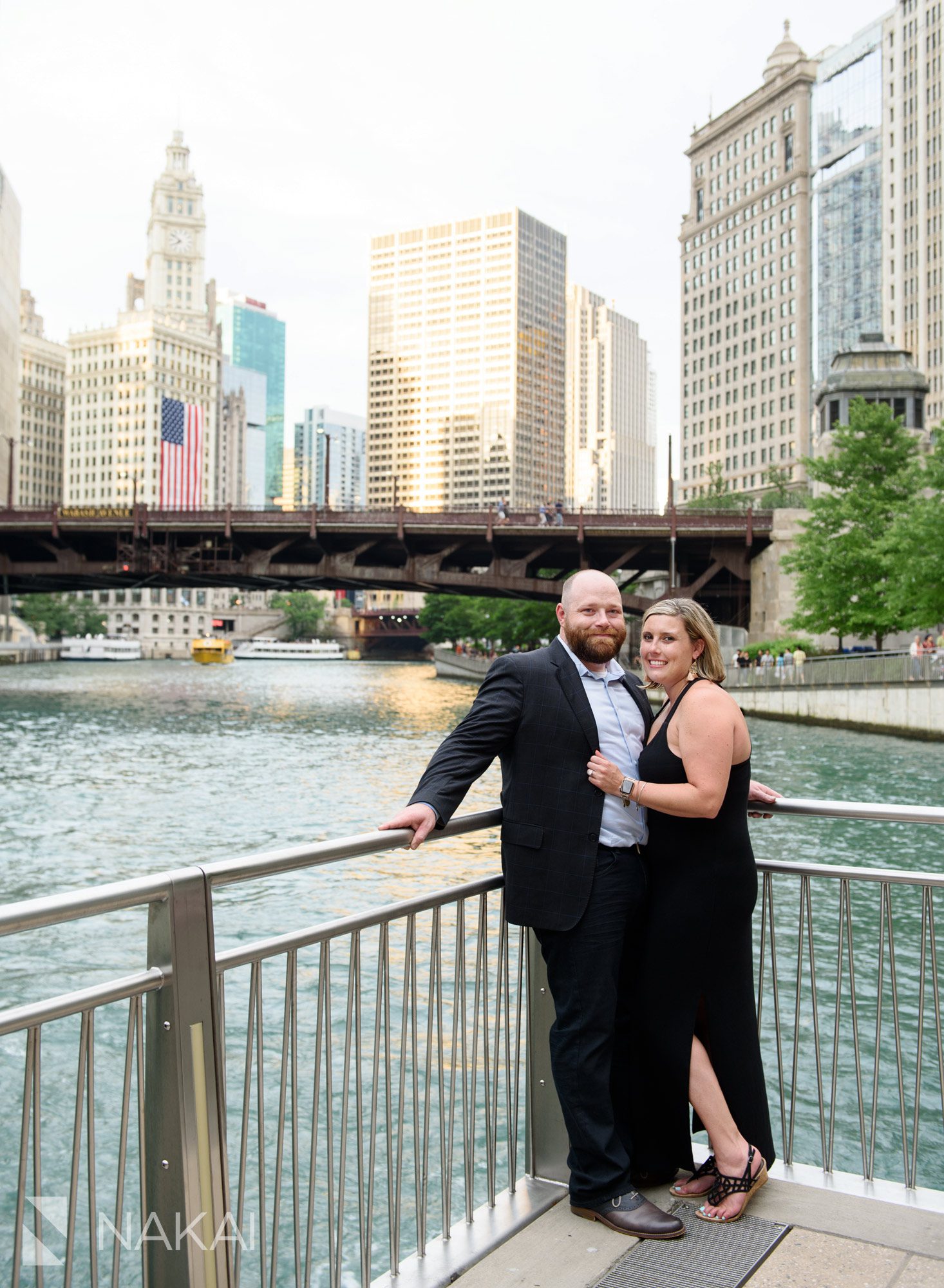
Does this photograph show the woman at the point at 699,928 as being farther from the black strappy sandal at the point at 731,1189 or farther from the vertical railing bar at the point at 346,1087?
the vertical railing bar at the point at 346,1087

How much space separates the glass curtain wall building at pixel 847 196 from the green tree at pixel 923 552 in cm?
8810

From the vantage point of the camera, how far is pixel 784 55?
479 ft

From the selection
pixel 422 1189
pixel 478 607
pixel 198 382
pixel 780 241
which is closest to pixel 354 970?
pixel 422 1189

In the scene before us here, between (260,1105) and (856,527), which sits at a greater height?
(856,527)

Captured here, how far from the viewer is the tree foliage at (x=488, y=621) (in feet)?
288

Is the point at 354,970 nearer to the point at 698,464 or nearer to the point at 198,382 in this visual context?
the point at 698,464

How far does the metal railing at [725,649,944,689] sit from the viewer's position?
35.3 m

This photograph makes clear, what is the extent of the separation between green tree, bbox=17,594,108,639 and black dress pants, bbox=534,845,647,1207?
149367mm

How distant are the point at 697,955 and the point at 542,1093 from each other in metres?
0.84

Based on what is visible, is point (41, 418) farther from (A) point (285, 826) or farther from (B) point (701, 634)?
(B) point (701, 634)

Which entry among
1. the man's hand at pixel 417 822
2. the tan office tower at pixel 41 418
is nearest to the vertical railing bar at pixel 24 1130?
the man's hand at pixel 417 822

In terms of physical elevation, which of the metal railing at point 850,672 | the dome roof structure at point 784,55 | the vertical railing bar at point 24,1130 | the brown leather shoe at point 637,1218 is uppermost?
the dome roof structure at point 784,55

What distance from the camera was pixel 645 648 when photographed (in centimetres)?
418

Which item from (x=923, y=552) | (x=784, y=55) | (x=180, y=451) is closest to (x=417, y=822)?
(x=923, y=552)
